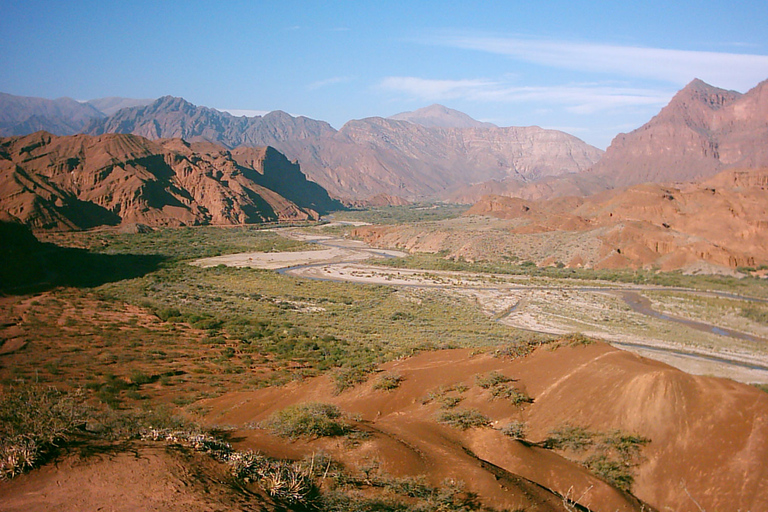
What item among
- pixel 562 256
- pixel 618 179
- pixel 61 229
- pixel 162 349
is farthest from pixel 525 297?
pixel 618 179

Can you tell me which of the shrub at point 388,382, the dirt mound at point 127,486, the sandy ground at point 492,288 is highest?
the dirt mound at point 127,486

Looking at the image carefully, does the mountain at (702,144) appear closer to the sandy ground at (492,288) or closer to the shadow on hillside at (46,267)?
the sandy ground at (492,288)

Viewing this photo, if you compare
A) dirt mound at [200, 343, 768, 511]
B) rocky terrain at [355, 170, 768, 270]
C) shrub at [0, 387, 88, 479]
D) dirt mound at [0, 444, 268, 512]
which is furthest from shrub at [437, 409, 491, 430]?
rocky terrain at [355, 170, 768, 270]

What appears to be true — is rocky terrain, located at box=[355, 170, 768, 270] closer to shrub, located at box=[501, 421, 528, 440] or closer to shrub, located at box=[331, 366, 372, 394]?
shrub, located at box=[331, 366, 372, 394]

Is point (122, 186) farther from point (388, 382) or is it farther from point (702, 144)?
point (702, 144)

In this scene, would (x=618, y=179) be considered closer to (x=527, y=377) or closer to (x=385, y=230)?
(x=385, y=230)

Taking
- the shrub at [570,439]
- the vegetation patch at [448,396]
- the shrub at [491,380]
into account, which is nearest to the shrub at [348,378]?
the vegetation patch at [448,396]
